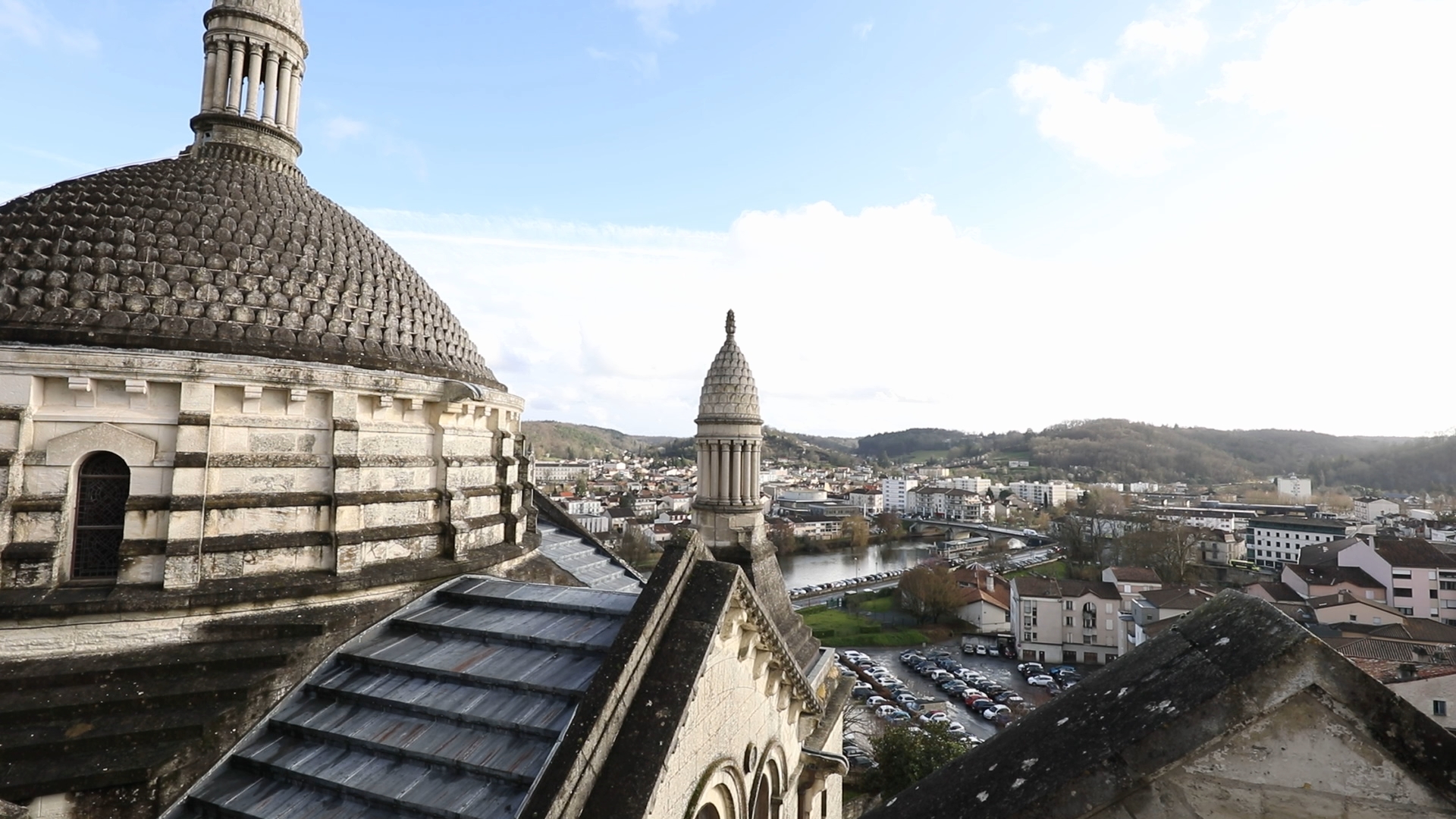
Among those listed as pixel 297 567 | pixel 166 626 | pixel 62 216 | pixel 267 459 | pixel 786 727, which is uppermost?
pixel 62 216

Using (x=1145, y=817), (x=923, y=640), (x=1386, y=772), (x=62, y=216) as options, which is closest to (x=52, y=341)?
(x=62, y=216)

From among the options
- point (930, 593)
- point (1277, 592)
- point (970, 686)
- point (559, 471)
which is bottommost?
point (970, 686)

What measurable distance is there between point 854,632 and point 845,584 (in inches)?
753

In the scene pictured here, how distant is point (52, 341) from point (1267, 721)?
35.6ft

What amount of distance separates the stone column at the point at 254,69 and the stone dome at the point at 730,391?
405 inches

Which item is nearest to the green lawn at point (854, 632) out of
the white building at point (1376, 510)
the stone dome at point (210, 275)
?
the stone dome at point (210, 275)

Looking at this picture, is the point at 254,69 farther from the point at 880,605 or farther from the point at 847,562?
the point at 847,562

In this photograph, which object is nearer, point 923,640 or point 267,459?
point 267,459

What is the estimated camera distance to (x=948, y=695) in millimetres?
41031

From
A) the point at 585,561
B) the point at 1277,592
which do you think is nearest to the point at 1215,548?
the point at 1277,592

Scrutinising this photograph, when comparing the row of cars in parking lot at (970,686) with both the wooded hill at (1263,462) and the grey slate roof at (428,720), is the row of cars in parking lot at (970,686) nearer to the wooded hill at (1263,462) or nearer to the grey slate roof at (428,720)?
the grey slate roof at (428,720)

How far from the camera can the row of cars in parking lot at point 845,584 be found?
218 feet

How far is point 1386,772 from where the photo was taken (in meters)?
2.63

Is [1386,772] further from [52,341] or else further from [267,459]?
[52,341]
